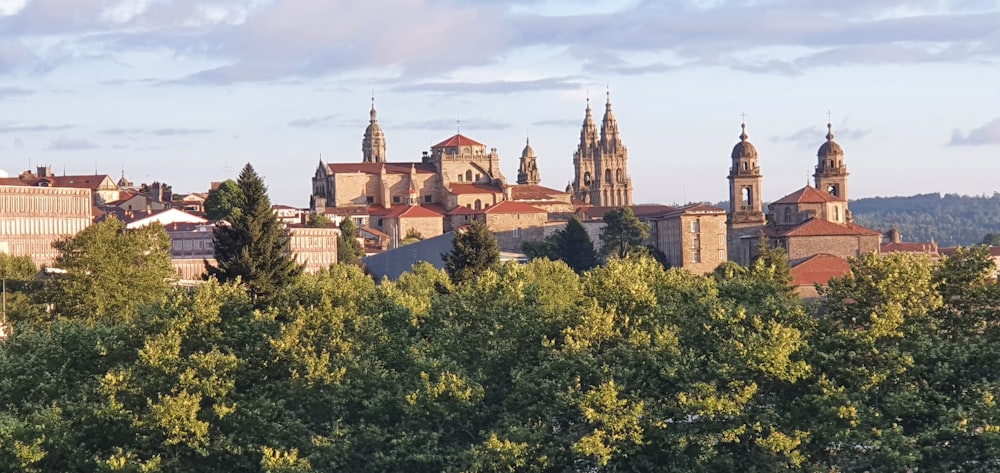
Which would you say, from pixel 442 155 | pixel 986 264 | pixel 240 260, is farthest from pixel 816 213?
pixel 986 264

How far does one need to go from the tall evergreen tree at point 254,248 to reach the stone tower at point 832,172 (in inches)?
3772

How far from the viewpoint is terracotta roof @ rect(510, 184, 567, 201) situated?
17288 centimetres

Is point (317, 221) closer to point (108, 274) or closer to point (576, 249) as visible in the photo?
point (576, 249)

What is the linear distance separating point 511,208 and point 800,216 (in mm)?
24816

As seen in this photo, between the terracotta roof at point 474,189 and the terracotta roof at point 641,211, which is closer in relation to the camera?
the terracotta roof at point 641,211

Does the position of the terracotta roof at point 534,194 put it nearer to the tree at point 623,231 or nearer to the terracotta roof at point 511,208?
the terracotta roof at point 511,208

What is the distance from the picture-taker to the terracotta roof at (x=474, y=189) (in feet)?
566

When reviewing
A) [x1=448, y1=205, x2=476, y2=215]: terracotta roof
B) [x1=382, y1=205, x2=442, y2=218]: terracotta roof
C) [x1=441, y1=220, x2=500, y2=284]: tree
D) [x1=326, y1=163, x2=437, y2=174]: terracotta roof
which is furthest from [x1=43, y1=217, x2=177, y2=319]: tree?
[x1=326, y1=163, x2=437, y2=174]: terracotta roof

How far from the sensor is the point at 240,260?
201 feet

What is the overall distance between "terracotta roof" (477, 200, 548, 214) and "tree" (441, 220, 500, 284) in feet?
203

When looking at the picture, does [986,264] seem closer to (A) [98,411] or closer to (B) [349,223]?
(A) [98,411]

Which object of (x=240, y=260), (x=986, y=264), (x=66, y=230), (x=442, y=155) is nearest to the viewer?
(x=986, y=264)

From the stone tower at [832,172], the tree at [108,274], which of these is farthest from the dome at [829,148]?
the tree at [108,274]

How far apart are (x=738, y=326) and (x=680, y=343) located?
6.19 feet
